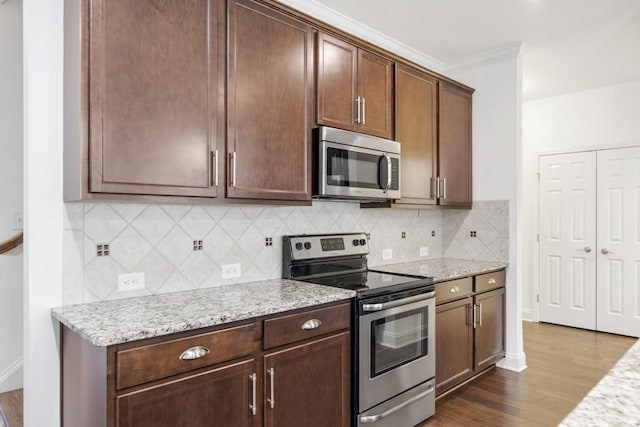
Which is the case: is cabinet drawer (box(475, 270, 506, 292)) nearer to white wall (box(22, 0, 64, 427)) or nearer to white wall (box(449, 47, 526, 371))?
white wall (box(449, 47, 526, 371))

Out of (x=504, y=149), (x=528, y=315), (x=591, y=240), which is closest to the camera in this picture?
(x=504, y=149)

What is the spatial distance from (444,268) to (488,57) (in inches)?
78.4

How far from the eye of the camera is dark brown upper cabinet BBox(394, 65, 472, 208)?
3.02 meters

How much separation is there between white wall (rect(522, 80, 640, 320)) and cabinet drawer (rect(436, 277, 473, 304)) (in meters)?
2.50

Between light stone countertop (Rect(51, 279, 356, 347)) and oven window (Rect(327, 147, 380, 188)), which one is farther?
oven window (Rect(327, 147, 380, 188))

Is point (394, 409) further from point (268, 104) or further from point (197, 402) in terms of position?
point (268, 104)

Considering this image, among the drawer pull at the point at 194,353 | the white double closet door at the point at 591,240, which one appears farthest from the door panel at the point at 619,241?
the drawer pull at the point at 194,353

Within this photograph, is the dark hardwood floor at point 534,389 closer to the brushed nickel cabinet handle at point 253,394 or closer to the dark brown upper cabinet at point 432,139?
the brushed nickel cabinet handle at point 253,394

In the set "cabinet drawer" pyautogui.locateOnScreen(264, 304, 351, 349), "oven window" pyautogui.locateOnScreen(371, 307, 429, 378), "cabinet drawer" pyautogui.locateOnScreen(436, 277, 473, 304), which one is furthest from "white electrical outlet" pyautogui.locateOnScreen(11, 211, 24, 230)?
"cabinet drawer" pyautogui.locateOnScreen(436, 277, 473, 304)

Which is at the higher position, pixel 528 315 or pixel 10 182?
pixel 10 182

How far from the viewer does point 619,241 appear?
435cm

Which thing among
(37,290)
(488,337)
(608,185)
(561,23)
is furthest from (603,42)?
(37,290)

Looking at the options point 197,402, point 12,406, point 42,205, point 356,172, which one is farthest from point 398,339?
point 12,406

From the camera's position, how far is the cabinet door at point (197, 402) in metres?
1.39
